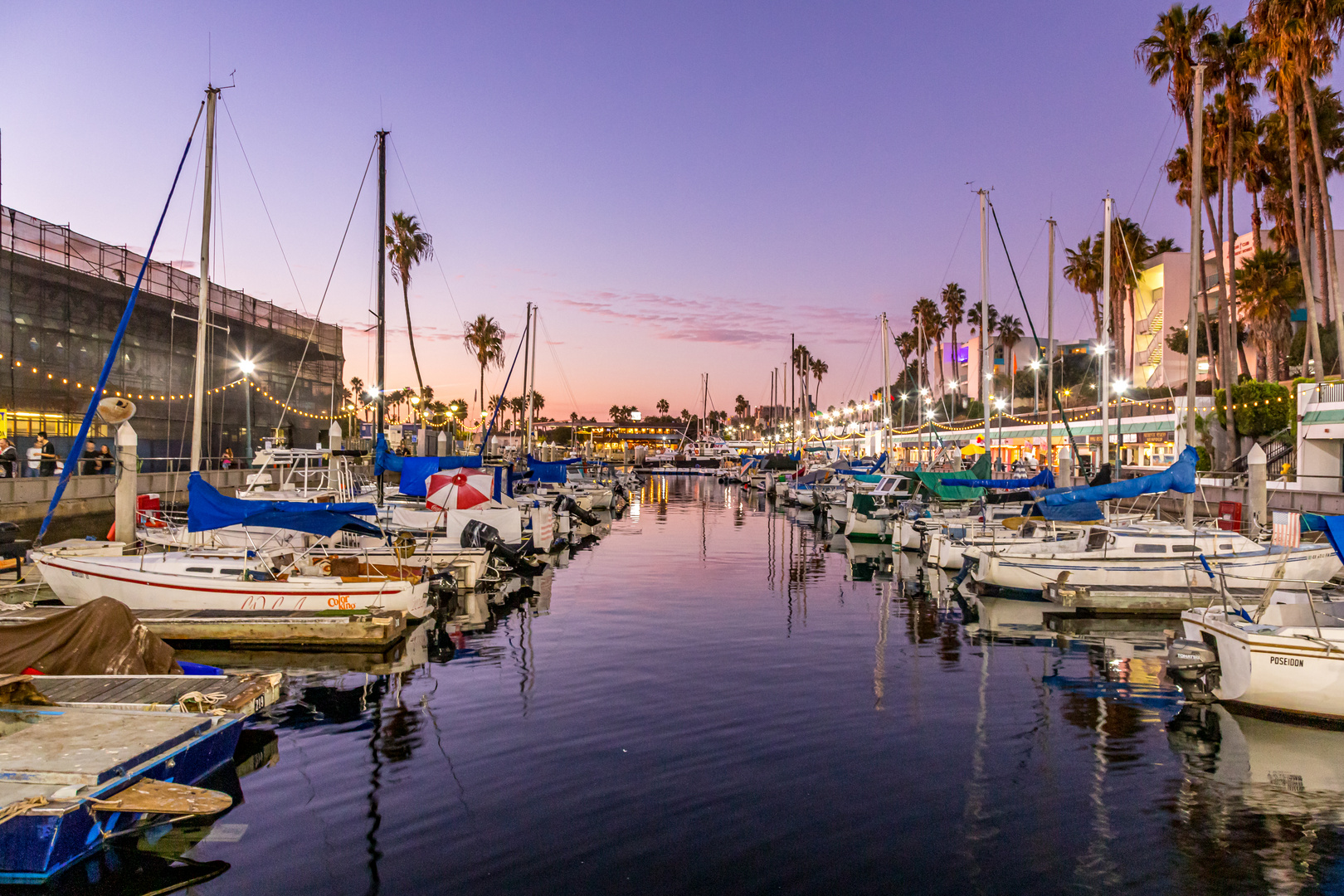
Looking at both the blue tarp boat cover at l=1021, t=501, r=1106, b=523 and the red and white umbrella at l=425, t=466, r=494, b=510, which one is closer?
the blue tarp boat cover at l=1021, t=501, r=1106, b=523

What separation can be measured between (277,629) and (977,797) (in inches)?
587

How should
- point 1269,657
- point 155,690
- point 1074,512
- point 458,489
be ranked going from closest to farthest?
point 155,690, point 1269,657, point 1074,512, point 458,489

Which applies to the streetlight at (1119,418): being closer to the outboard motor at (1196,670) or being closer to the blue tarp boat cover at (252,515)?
the outboard motor at (1196,670)

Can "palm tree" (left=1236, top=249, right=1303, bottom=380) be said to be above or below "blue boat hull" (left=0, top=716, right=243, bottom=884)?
above

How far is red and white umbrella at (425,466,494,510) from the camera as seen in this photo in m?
30.0

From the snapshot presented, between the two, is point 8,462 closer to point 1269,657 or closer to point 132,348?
point 132,348

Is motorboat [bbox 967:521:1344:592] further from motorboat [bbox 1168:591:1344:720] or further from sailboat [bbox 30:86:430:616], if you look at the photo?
sailboat [bbox 30:86:430:616]

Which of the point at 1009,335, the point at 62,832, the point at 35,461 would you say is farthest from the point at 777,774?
the point at 1009,335

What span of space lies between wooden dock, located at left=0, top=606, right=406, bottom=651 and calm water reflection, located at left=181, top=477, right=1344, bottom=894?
1315 millimetres

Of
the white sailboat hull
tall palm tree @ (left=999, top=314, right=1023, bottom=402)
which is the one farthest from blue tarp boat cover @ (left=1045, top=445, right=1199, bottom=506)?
tall palm tree @ (left=999, top=314, right=1023, bottom=402)

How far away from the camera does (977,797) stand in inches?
445

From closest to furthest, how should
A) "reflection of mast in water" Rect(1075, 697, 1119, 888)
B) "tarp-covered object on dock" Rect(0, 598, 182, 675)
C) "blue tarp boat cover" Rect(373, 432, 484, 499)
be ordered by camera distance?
"reflection of mast in water" Rect(1075, 697, 1119, 888)
"tarp-covered object on dock" Rect(0, 598, 182, 675)
"blue tarp boat cover" Rect(373, 432, 484, 499)

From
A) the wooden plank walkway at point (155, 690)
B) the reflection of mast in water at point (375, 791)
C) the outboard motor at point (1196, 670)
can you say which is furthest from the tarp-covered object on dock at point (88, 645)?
the outboard motor at point (1196, 670)

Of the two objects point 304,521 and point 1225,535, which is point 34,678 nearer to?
point 304,521
